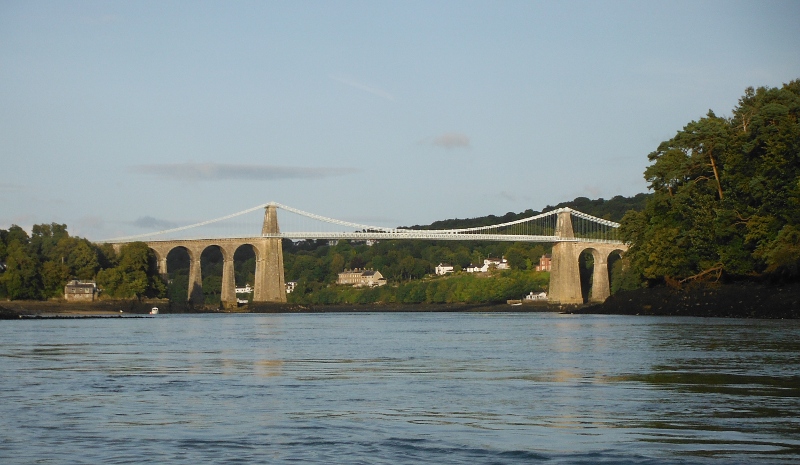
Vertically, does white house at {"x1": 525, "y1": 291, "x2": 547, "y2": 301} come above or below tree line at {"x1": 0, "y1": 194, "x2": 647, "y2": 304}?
below

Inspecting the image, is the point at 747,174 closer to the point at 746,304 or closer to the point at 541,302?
the point at 746,304

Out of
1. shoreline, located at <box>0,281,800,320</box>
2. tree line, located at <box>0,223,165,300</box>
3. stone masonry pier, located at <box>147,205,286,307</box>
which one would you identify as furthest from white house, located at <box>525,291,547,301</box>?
tree line, located at <box>0,223,165,300</box>

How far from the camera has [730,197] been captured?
41.1 meters

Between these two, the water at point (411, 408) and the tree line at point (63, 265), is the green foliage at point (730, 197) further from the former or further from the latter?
the tree line at point (63, 265)

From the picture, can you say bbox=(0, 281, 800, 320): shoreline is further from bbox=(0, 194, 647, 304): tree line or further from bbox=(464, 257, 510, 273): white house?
bbox=(464, 257, 510, 273): white house

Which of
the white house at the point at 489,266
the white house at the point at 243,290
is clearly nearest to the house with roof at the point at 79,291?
the white house at the point at 489,266

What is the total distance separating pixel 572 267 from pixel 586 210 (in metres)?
37.8

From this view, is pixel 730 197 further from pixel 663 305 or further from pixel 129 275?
pixel 129 275

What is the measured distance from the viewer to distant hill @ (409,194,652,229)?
360ft

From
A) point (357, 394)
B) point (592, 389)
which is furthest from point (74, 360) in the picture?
point (592, 389)

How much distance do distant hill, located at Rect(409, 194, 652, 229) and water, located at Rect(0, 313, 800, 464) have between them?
3476 inches

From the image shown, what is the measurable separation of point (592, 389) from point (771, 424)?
3.31 meters

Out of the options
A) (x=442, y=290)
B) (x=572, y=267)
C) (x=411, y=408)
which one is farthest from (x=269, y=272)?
(x=411, y=408)

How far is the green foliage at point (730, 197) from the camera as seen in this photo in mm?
37000
